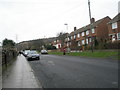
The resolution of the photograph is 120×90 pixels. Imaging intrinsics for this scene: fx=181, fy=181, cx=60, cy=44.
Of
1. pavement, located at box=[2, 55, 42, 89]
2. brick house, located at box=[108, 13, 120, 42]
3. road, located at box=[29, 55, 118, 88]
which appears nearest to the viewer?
road, located at box=[29, 55, 118, 88]

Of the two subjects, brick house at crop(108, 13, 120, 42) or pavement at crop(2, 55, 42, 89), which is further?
brick house at crop(108, 13, 120, 42)

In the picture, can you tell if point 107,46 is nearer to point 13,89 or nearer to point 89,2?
point 89,2

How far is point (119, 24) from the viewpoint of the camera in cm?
4191

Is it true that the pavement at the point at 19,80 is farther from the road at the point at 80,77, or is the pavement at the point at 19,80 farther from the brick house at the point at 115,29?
the brick house at the point at 115,29

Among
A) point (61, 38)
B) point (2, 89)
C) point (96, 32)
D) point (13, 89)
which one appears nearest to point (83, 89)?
point (13, 89)

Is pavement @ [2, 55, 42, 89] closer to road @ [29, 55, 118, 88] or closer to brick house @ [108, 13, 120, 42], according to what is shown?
road @ [29, 55, 118, 88]

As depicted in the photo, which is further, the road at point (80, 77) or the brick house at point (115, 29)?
the brick house at point (115, 29)

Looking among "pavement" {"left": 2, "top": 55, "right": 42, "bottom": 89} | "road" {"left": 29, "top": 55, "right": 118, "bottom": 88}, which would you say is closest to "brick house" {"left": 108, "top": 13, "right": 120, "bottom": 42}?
"road" {"left": 29, "top": 55, "right": 118, "bottom": 88}

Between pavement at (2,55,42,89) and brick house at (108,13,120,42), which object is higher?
brick house at (108,13,120,42)

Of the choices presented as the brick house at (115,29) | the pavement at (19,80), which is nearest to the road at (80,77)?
the pavement at (19,80)

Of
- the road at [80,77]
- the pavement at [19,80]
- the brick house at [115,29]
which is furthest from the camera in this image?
the brick house at [115,29]

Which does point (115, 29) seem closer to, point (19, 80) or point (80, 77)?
point (80, 77)

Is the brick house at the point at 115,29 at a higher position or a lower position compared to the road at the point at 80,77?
higher

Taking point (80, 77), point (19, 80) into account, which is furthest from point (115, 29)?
point (19, 80)
